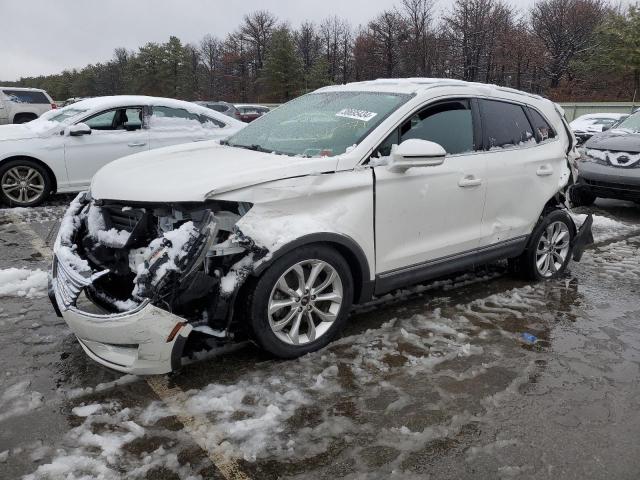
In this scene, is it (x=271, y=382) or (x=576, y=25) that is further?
(x=576, y=25)

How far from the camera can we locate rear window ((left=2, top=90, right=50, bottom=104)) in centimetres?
1775

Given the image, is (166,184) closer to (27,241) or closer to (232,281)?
(232,281)

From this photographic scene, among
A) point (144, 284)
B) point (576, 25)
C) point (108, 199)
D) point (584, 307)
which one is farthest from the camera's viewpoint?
point (576, 25)

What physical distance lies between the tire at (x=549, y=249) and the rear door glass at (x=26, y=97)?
1793 cm

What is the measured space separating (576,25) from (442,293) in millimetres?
56396

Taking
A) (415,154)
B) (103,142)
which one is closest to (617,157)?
(415,154)

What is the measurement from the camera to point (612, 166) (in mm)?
8266

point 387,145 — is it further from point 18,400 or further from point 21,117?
point 21,117

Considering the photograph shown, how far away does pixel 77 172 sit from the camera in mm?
8039

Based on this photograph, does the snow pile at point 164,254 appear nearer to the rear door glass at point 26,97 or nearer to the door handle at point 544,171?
the door handle at point 544,171

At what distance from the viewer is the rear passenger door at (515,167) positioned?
4441 mm

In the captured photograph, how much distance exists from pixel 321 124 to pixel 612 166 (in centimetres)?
611

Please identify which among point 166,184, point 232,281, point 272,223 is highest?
point 166,184

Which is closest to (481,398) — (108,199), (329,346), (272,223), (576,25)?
(329,346)
